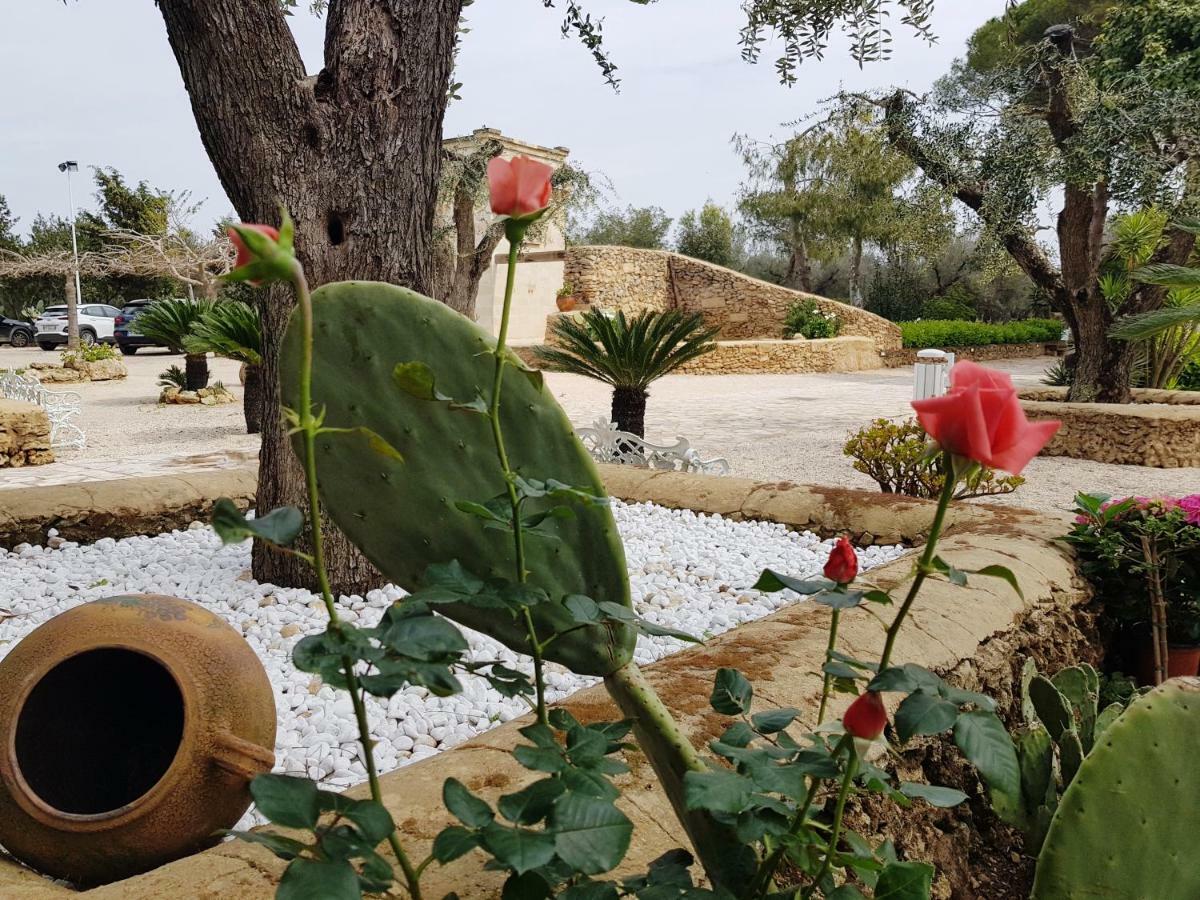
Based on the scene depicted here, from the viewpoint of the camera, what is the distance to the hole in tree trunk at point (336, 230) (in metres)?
2.75

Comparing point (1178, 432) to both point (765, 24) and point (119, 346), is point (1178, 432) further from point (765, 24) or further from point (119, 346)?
point (119, 346)

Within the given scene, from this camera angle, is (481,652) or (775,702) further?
(481,652)

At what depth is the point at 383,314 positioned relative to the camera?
3.63 feet

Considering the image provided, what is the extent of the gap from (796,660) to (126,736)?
1162mm

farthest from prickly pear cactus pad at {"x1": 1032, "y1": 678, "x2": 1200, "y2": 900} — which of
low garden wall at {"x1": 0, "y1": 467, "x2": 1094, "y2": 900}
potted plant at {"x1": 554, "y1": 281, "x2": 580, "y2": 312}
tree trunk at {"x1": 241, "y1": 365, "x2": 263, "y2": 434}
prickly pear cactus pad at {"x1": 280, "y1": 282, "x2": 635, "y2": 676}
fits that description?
potted plant at {"x1": 554, "y1": 281, "x2": 580, "y2": 312}

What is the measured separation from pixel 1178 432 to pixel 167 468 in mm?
7811

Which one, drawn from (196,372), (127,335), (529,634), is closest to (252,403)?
(196,372)

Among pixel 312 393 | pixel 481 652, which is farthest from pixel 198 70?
pixel 312 393

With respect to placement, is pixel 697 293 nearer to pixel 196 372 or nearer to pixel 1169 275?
pixel 196 372

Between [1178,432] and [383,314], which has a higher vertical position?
[383,314]

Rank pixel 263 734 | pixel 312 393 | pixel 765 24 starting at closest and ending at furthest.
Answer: pixel 312 393 → pixel 263 734 → pixel 765 24

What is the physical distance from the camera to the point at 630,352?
5770mm

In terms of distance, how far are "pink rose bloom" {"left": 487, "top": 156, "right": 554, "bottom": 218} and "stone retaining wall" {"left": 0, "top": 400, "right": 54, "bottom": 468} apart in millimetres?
7655

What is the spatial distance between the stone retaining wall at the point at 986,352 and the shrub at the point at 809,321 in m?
1.40
